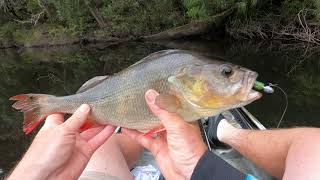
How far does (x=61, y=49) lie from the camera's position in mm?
34156

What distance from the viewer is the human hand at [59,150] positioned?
281 cm

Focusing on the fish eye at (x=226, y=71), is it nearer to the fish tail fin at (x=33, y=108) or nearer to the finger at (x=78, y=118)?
the finger at (x=78, y=118)

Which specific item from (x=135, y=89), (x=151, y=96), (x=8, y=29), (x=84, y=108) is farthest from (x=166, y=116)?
(x=8, y=29)

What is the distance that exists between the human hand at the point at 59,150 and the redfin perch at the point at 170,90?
0.13 meters

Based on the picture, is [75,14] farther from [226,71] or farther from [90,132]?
[226,71]

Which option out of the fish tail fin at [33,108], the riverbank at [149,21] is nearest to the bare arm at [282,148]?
the fish tail fin at [33,108]

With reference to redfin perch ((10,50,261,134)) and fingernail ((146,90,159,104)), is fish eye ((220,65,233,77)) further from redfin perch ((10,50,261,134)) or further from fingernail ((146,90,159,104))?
fingernail ((146,90,159,104))

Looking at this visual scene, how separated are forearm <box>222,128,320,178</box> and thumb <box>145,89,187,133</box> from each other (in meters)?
0.95

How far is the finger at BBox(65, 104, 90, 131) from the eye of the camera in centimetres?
294

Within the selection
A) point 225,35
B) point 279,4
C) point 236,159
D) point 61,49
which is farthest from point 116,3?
point 236,159

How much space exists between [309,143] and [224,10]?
89.8 feet

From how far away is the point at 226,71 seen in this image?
2781 millimetres

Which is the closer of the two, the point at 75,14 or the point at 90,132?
the point at 90,132

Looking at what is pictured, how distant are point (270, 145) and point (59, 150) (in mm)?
1658
